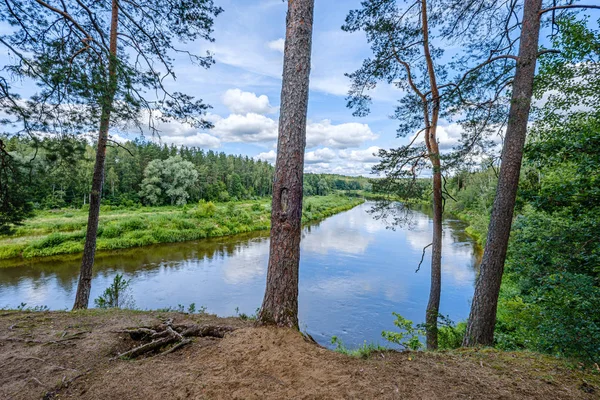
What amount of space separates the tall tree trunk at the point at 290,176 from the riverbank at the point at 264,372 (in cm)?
27

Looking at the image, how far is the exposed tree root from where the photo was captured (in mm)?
2445

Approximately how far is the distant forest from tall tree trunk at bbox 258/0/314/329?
290 cm

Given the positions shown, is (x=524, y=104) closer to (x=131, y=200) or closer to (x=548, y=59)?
(x=548, y=59)

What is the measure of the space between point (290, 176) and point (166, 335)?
6.82ft

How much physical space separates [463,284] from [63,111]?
13697 mm

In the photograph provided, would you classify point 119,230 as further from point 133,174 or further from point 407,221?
point 407,221

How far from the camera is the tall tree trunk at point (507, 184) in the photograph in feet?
10.8

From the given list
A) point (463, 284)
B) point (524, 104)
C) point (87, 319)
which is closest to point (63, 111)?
point (87, 319)

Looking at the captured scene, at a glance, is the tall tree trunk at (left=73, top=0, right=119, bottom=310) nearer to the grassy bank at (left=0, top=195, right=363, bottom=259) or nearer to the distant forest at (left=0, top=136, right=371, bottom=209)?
the distant forest at (left=0, top=136, right=371, bottom=209)

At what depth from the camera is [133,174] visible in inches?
1291

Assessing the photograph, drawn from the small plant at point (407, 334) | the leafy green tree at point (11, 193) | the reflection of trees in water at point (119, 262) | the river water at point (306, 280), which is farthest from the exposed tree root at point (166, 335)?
the reflection of trees in water at point (119, 262)

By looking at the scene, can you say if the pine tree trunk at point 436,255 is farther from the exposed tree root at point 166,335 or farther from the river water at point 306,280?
the exposed tree root at point 166,335

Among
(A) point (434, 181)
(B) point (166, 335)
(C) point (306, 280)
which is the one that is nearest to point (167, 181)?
(C) point (306, 280)

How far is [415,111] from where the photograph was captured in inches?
194
